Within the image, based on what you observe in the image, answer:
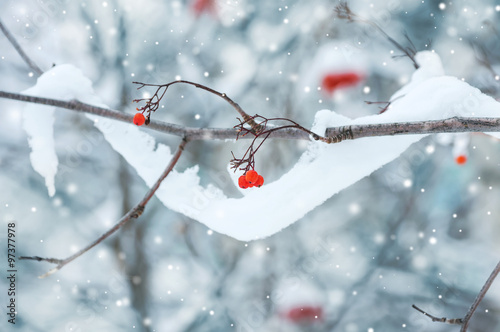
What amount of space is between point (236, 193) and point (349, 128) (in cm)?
102

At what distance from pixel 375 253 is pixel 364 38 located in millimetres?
1079

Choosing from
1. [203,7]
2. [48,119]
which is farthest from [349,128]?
[203,7]

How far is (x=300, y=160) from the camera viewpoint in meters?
1.06

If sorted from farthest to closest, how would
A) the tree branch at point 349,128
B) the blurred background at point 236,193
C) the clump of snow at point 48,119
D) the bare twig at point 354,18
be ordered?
the blurred background at point 236,193 < the bare twig at point 354,18 < the clump of snow at point 48,119 < the tree branch at point 349,128

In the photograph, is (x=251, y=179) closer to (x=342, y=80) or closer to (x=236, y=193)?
(x=236, y=193)

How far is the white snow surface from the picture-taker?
37.6 inches

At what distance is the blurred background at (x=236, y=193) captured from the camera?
71.3 inches

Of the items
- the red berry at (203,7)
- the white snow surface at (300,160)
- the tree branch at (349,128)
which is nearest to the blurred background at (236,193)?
the red berry at (203,7)

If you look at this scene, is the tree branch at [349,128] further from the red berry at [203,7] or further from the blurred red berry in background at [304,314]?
the blurred red berry in background at [304,314]

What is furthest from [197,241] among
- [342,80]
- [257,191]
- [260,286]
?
[342,80]

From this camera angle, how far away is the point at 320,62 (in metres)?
1.87

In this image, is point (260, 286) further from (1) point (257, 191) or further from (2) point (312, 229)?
(1) point (257, 191)

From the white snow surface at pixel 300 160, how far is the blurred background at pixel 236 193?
58 cm

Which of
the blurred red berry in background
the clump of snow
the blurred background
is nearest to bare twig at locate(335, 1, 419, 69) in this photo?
the blurred background
